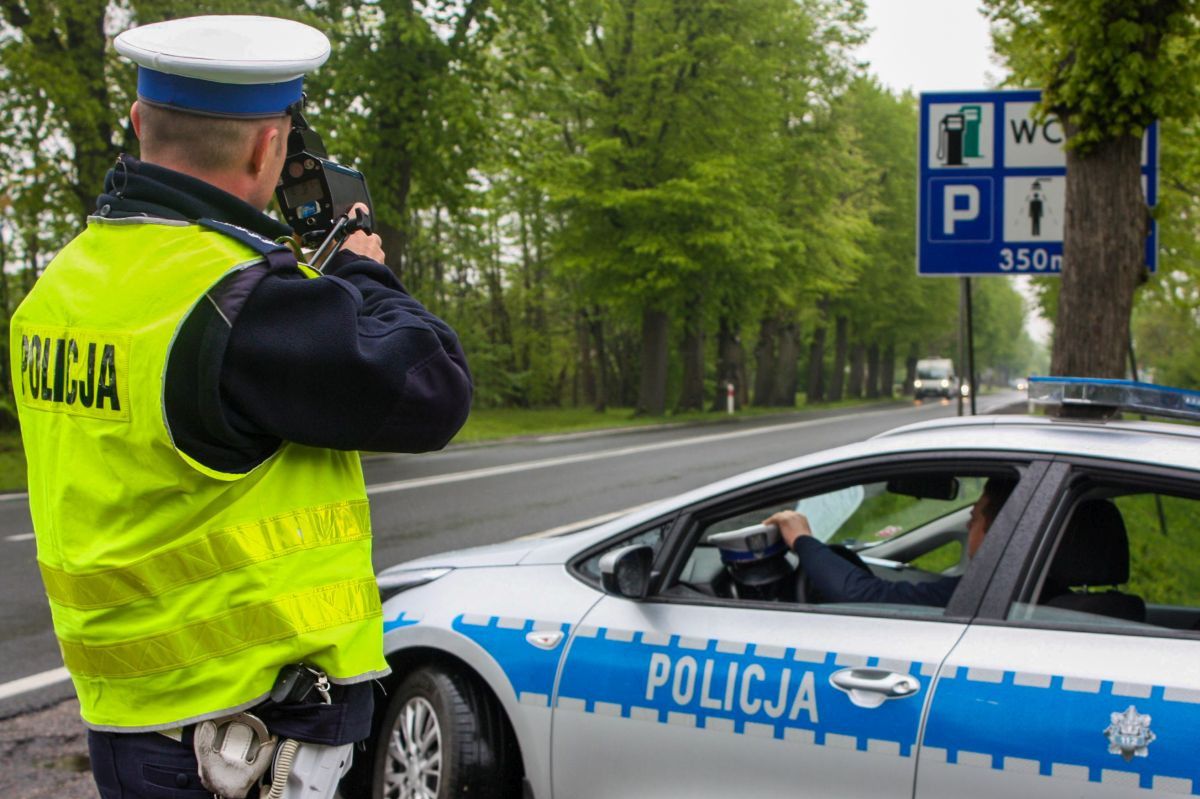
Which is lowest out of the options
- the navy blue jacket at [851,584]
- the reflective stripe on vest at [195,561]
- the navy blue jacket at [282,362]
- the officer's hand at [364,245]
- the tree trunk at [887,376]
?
the tree trunk at [887,376]

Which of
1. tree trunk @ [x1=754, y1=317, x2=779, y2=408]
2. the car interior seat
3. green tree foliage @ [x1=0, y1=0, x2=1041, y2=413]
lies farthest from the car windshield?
tree trunk @ [x1=754, y1=317, x2=779, y2=408]

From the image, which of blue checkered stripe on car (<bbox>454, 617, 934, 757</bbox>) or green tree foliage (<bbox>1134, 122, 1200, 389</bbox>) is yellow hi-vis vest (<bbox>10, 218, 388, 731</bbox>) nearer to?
blue checkered stripe on car (<bbox>454, 617, 934, 757</bbox>)

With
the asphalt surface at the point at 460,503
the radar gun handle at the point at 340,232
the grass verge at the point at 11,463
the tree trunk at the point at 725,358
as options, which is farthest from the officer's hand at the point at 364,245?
the tree trunk at the point at 725,358

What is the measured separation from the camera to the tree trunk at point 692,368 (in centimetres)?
3507

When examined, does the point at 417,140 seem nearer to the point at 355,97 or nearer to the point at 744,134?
the point at 355,97

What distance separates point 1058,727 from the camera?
268cm

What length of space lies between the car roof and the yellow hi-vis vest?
1.87 m

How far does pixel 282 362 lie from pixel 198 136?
370 millimetres

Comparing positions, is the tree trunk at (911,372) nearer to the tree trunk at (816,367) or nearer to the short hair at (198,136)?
the tree trunk at (816,367)

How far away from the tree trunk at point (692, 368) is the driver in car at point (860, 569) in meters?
30.8

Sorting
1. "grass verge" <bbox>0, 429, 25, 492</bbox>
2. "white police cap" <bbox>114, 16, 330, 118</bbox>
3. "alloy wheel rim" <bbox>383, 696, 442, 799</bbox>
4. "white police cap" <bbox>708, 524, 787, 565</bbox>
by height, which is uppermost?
"white police cap" <bbox>114, 16, 330, 118</bbox>

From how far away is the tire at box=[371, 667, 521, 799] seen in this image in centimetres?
362

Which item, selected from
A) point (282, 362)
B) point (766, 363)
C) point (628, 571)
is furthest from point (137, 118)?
point (766, 363)

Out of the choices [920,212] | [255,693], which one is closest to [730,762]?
[255,693]
